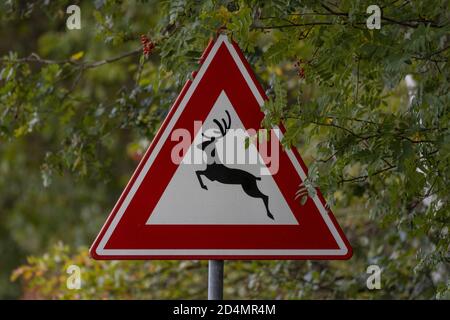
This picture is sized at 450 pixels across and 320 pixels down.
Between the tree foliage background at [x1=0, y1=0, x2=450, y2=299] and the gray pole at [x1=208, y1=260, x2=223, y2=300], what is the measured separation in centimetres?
44

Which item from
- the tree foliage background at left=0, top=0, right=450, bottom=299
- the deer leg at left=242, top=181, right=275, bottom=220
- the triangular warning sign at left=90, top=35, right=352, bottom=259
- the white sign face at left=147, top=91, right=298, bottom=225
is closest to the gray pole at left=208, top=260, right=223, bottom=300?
the triangular warning sign at left=90, top=35, right=352, bottom=259

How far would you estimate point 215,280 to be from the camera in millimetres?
3598

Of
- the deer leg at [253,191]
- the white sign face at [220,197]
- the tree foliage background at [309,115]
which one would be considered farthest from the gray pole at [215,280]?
the tree foliage background at [309,115]

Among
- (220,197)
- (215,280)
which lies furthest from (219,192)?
(215,280)

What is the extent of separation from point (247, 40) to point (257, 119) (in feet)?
0.97

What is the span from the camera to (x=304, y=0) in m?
3.64

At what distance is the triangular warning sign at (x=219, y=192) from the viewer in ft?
12.0

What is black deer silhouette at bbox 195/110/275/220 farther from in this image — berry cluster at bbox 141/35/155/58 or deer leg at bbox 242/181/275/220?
berry cluster at bbox 141/35/155/58

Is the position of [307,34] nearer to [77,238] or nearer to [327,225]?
[327,225]

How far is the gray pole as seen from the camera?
357 cm

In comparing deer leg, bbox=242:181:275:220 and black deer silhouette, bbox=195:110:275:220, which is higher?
black deer silhouette, bbox=195:110:275:220

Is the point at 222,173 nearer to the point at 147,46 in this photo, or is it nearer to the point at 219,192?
the point at 219,192

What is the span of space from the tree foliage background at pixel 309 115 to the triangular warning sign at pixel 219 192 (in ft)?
0.38
